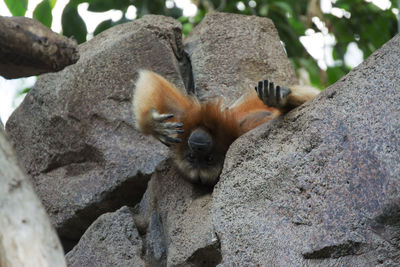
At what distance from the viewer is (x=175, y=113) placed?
5609 mm

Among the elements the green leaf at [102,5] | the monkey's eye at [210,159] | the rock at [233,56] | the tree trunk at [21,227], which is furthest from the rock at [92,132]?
the tree trunk at [21,227]

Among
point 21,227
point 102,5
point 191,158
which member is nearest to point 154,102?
point 191,158

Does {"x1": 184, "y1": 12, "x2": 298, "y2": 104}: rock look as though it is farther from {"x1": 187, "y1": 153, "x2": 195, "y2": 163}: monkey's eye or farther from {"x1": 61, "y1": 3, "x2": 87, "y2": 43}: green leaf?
{"x1": 187, "y1": 153, "x2": 195, "y2": 163}: monkey's eye

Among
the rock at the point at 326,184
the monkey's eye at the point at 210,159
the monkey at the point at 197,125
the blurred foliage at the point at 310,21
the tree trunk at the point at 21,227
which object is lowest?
the blurred foliage at the point at 310,21

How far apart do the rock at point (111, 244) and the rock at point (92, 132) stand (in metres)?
0.52

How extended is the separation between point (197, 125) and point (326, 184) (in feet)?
5.25

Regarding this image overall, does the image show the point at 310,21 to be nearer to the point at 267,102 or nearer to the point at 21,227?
the point at 267,102

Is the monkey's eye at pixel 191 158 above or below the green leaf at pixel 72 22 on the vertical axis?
below

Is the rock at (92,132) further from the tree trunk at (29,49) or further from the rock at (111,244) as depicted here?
the tree trunk at (29,49)

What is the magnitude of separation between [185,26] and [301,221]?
4976 millimetres

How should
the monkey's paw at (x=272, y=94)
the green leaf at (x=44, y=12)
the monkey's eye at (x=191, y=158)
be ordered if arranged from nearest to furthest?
the monkey's paw at (x=272, y=94) → the monkey's eye at (x=191, y=158) → the green leaf at (x=44, y=12)

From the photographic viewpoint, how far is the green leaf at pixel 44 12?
593 cm

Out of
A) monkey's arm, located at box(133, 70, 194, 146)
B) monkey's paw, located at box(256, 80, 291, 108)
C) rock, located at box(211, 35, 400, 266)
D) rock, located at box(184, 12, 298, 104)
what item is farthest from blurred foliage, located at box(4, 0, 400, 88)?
rock, located at box(211, 35, 400, 266)

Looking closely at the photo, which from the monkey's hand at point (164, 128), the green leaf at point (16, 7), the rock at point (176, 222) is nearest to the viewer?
the rock at point (176, 222)
